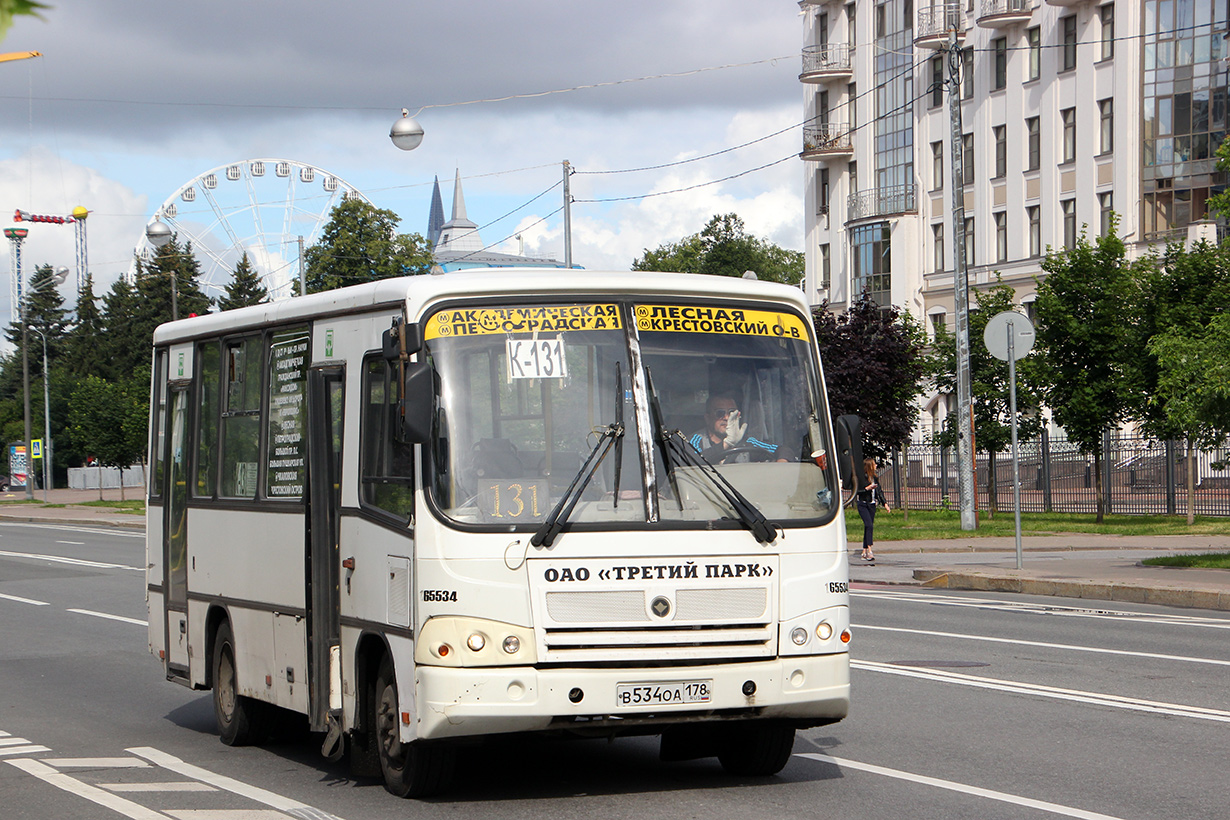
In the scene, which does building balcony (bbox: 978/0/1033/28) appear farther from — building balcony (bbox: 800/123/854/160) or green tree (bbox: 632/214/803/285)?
green tree (bbox: 632/214/803/285)

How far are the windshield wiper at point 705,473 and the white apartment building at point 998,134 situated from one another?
1500 inches

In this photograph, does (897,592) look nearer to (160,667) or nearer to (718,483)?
(160,667)

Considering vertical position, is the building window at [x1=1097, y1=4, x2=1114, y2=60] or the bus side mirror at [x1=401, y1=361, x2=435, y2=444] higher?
the building window at [x1=1097, y1=4, x2=1114, y2=60]

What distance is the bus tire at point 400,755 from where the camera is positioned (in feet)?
25.3

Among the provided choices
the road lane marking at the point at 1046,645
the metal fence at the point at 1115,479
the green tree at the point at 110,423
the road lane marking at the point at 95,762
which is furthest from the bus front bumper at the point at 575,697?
the green tree at the point at 110,423

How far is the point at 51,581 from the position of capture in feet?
83.0

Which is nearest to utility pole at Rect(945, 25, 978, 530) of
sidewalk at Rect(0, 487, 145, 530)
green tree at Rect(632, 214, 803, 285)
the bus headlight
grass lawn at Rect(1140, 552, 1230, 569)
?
grass lawn at Rect(1140, 552, 1230, 569)

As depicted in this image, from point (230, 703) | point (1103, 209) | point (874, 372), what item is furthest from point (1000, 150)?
point (230, 703)

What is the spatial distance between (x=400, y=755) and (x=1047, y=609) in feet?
38.9

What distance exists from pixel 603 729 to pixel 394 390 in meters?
1.94

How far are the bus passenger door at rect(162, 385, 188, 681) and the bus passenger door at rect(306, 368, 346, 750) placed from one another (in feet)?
7.96

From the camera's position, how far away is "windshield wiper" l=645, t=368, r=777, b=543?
771cm

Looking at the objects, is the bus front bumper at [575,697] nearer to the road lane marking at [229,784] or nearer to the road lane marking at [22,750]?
the road lane marking at [229,784]

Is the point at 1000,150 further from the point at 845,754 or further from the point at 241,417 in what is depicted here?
the point at 845,754
